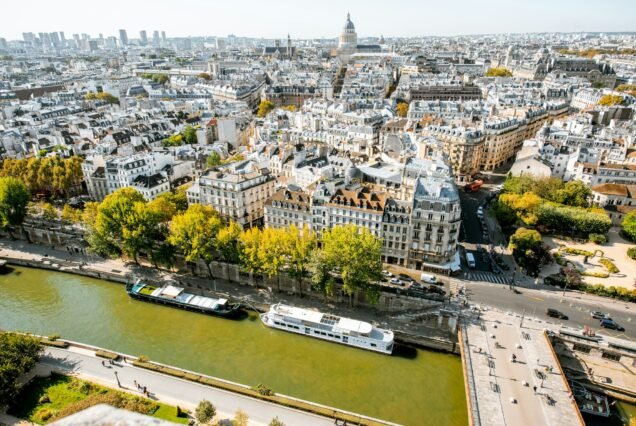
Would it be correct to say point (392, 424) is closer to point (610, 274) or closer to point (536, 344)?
point (536, 344)

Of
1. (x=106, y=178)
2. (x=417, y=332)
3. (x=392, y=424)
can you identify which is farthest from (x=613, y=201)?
(x=106, y=178)

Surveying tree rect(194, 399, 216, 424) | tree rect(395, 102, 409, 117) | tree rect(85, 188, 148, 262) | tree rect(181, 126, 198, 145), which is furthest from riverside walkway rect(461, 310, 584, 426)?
tree rect(395, 102, 409, 117)

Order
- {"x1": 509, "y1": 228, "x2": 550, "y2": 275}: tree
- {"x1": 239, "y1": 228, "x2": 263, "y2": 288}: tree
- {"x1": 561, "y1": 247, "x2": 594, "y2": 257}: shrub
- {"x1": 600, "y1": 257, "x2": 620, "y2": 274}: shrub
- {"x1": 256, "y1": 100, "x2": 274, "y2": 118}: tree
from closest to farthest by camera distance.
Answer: {"x1": 239, "y1": 228, "x2": 263, "y2": 288}: tree, {"x1": 600, "y1": 257, "x2": 620, "y2": 274}: shrub, {"x1": 509, "y1": 228, "x2": 550, "y2": 275}: tree, {"x1": 561, "y1": 247, "x2": 594, "y2": 257}: shrub, {"x1": 256, "y1": 100, "x2": 274, "y2": 118}: tree

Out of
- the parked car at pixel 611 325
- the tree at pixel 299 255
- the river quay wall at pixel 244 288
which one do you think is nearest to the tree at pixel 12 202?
the river quay wall at pixel 244 288

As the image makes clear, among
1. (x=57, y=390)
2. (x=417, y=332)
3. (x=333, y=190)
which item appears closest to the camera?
(x=57, y=390)

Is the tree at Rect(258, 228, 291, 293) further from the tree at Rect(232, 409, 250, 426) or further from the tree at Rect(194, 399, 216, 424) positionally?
the tree at Rect(232, 409, 250, 426)

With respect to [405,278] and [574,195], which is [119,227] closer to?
[405,278]

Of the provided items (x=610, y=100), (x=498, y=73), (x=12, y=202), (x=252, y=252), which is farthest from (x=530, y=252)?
(x=498, y=73)
